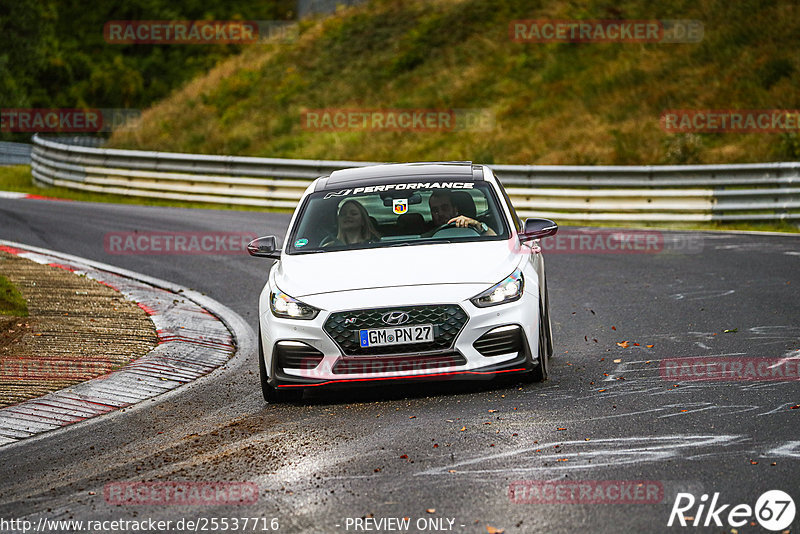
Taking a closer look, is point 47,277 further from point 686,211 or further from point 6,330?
point 686,211

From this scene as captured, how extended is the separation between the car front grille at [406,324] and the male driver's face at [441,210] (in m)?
1.37

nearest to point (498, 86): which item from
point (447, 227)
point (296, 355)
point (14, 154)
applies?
point (14, 154)

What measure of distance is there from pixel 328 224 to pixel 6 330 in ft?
12.1

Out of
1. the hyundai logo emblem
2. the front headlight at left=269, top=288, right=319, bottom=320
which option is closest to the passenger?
the front headlight at left=269, top=288, right=319, bottom=320

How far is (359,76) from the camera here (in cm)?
3944

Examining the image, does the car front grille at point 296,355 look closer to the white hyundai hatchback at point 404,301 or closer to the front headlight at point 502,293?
the white hyundai hatchback at point 404,301

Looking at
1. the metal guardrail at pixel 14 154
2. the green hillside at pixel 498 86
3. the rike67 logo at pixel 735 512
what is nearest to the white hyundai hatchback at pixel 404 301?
the rike67 logo at pixel 735 512

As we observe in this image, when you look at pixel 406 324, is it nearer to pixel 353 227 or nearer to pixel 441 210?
pixel 353 227

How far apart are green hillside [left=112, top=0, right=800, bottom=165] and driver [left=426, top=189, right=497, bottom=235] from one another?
1646 cm

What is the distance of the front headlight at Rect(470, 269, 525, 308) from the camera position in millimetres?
7382

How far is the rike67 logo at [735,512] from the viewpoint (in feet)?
15.3

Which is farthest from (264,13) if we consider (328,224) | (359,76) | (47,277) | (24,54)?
(328,224)

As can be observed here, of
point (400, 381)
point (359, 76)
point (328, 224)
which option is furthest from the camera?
point (359, 76)

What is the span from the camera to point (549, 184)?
21156 millimetres
